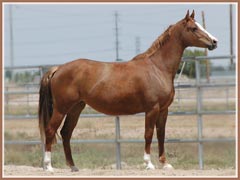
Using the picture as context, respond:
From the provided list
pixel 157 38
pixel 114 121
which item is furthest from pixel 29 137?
pixel 157 38

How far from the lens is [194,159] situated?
9656mm

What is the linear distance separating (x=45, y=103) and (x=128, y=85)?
4.61 ft

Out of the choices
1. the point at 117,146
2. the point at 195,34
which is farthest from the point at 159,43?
the point at 117,146

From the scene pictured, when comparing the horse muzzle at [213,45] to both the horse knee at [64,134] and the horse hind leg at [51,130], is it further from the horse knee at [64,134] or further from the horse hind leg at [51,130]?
the horse knee at [64,134]

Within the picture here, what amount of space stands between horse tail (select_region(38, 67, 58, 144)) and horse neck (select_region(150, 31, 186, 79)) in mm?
1605

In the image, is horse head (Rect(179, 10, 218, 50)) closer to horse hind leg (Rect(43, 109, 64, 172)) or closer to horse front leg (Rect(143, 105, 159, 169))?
horse front leg (Rect(143, 105, 159, 169))

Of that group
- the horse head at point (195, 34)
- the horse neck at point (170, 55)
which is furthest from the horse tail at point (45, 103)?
the horse head at point (195, 34)

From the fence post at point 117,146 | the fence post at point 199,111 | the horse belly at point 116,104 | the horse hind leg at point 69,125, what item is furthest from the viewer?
the fence post at point 117,146

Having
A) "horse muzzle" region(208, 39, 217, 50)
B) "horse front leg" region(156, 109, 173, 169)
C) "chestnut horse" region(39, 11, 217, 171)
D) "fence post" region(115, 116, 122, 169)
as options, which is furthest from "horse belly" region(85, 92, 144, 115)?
"horse muzzle" region(208, 39, 217, 50)

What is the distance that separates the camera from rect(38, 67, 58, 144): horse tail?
332 inches

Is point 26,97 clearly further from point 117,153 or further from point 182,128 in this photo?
point 182,128

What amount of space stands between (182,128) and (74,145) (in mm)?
2153

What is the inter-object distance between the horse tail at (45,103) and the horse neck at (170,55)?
63.2 inches

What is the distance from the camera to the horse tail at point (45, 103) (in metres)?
8.45
